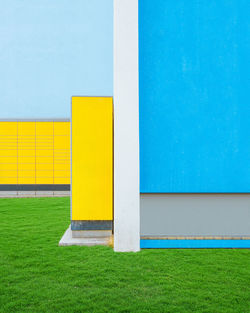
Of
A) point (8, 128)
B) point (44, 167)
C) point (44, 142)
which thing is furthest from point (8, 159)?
point (44, 142)

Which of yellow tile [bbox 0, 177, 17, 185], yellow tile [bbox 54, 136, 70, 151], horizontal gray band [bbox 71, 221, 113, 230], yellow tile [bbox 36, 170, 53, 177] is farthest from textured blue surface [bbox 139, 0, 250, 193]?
yellow tile [bbox 0, 177, 17, 185]

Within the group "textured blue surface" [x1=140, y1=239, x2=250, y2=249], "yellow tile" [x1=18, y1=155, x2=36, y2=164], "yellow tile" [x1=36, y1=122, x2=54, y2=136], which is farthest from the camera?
"yellow tile" [x1=36, y1=122, x2=54, y2=136]

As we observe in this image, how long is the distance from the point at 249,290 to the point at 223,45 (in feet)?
13.0

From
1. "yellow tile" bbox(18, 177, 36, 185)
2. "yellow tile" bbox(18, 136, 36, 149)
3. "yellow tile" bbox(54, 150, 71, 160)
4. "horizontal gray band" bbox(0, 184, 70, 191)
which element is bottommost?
"horizontal gray band" bbox(0, 184, 70, 191)

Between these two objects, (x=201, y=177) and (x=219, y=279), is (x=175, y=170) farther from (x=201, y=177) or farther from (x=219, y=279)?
(x=219, y=279)

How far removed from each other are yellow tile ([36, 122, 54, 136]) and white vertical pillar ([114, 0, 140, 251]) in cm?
1030

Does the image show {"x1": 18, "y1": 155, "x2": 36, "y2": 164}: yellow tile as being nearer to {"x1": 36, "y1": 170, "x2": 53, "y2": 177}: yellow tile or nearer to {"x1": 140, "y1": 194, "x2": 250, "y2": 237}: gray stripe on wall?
{"x1": 36, "y1": 170, "x2": 53, "y2": 177}: yellow tile

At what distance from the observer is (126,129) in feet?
16.8

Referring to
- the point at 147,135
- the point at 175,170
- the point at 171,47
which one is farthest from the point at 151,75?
the point at 175,170

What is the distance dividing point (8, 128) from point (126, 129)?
11.3 meters

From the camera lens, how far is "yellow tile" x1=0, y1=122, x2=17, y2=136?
48.6 ft

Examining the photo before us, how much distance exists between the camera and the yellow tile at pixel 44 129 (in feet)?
48.6

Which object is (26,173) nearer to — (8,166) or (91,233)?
(8,166)

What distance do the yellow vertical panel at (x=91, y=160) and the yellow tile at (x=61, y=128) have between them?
930 cm
